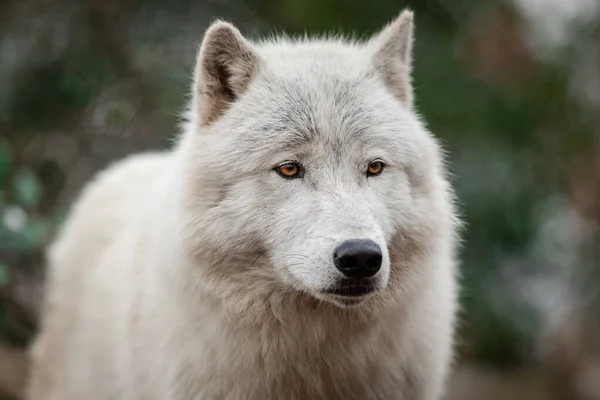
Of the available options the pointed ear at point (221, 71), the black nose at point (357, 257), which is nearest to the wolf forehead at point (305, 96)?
the pointed ear at point (221, 71)

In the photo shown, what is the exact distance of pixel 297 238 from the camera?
11.5ft

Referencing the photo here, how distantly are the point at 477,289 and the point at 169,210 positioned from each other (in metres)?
5.15

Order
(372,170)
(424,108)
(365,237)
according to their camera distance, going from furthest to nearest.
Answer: (424,108), (372,170), (365,237)

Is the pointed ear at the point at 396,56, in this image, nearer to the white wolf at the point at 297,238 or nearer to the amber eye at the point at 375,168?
the white wolf at the point at 297,238

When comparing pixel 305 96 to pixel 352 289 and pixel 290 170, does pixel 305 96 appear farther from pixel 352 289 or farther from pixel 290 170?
pixel 352 289

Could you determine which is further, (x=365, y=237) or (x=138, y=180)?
(x=138, y=180)

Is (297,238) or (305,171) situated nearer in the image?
(297,238)

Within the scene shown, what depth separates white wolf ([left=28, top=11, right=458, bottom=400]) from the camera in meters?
3.57

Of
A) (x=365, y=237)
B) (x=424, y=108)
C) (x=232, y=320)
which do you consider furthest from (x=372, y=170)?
(x=424, y=108)

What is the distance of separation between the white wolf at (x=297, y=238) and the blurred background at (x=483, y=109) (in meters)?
3.91

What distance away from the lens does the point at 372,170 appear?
12.2 ft

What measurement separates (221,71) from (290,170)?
0.60 metres

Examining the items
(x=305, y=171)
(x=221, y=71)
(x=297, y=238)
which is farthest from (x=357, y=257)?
(x=221, y=71)

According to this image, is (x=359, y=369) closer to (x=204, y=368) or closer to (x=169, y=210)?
(x=204, y=368)
